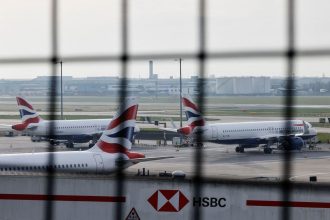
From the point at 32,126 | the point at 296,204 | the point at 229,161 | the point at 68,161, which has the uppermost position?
the point at 32,126

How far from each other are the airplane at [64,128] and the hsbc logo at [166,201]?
11.1m

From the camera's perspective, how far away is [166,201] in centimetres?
748

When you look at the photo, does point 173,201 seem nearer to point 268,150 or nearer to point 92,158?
point 92,158

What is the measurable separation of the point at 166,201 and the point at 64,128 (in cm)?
1188

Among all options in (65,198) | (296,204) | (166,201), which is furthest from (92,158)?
(296,204)

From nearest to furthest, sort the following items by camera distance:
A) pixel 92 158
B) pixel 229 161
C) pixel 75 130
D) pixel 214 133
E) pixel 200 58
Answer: pixel 200 58, pixel 92 158, pixel 229 161, pixel 214 133, pixel 75 130

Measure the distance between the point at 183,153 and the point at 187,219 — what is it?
9331mm

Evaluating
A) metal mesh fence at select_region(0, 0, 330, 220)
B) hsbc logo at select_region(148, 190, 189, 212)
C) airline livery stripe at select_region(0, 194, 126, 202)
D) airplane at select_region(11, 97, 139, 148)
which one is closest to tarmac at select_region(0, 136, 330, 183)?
airplane at select_region(11, 97, 139, 148)

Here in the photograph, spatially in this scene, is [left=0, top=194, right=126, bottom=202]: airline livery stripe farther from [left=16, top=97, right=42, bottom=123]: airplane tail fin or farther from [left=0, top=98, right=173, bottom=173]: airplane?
[left=16, top=97, right=42, bottom=123]: airplane tail fin

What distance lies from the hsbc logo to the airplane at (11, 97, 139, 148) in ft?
36.4

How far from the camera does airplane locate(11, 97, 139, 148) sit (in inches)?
738

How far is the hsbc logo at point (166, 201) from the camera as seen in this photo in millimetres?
7254

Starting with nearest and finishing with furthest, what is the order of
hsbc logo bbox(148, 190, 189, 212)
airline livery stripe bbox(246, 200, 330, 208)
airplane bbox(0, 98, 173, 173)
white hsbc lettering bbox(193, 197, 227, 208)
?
airline livery stripe bbox(246, 200, 330, 208), white hsbc lettering bbox(193, 197, 227, 208), hsbc logo bbox(148, 190, 189, 212), airplane bbox(0, 98, 173, 173)

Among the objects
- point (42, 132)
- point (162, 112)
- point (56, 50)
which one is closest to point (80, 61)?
point (56, 50)
